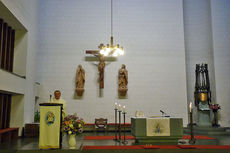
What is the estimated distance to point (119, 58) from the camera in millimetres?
12641

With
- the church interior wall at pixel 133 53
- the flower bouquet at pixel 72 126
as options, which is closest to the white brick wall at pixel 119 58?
the church interior wall at pixel 133 53

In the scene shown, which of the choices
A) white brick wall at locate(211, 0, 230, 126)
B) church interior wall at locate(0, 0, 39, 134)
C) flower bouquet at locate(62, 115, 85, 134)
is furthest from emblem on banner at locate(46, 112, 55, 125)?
white brick wall at locate(211, 0, 230, 126)

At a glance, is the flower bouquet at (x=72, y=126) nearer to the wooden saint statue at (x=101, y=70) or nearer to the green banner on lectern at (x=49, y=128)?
the green banner on lectern at (x=49, y=128)

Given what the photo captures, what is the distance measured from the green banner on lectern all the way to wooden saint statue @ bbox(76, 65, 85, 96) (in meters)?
5.81

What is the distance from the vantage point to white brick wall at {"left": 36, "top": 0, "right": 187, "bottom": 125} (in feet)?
40.4

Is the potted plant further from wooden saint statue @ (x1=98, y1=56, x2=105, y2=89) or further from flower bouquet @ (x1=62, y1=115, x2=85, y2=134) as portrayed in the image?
wooden saint statue @ (x1=98, y1=56, x2=105, y2=89)

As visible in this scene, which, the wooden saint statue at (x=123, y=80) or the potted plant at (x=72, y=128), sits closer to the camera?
the potted plant at (x=72, y=128)

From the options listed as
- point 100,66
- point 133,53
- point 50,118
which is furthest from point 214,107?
point 50,118

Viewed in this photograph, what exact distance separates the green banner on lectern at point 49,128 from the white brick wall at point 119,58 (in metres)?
6.00

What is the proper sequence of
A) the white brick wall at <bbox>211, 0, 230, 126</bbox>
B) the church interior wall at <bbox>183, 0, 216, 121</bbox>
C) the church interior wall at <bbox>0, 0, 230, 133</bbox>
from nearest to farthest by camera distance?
1. the church interior wall at <bbox>0, 0, 230, 133</bbox>
2. the white brick wall at <bbox>211, 0, 230, 126</bbox>
3. the church interior wall at <bbox>183, 0, 216, 121</bbox>

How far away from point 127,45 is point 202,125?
5.23 meters

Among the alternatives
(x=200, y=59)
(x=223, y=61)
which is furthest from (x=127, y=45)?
(x=223, y=61)

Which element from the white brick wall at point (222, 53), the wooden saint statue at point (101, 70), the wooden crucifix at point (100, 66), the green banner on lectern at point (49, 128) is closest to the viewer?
the green banner on lectern at point (49, 128)

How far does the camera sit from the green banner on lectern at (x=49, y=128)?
6.06m
